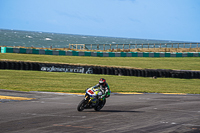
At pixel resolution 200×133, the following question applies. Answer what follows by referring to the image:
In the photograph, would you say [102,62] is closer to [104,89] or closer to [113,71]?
[113,71]

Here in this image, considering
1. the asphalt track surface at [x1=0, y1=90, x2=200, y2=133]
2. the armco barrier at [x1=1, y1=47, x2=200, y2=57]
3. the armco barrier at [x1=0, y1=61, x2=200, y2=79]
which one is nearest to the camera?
the asphalt track surface at [x1=0, y1=90, x2=200, y2=133]

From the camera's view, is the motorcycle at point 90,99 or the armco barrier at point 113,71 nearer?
the motorcycle at point 90,99

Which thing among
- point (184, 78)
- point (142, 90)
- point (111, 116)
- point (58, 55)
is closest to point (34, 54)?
point (58, 55)

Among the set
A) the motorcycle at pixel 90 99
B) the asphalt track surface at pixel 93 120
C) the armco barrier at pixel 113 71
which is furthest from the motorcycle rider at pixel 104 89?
the armco barrier at pixel 113 71

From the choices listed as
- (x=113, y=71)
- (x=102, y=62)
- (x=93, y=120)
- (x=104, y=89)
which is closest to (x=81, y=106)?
(x=104, y=89)

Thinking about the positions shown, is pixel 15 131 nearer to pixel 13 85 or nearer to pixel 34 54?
A: pixel 13 85

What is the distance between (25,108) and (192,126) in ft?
20.9

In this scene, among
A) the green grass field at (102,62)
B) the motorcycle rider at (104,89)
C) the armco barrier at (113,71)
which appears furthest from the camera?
the green grass field at (102,62)

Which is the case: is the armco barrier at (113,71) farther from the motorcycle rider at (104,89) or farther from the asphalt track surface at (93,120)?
the motorcycle rider at (104,89)

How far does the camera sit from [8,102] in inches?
530

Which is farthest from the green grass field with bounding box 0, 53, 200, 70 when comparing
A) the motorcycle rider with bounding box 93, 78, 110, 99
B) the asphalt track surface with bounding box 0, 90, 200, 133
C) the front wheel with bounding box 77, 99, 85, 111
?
the motorcycle rider with bounding box 93, 78, 110, 99

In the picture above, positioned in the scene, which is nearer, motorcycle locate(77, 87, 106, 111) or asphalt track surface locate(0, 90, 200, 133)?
asphalt track surface locate(0, 90, 200, 133)

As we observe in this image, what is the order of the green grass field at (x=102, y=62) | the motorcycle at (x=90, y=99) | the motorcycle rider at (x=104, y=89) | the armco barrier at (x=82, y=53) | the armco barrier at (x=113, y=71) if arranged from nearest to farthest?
the motorcycle at (x=90, y=99) < the motorcycle rider at (x=104, y=89) < the armco barrier at (x=113, y=71) < the green grass field at (x=102, y=62) < the armco barrier at (x=82, y=53)

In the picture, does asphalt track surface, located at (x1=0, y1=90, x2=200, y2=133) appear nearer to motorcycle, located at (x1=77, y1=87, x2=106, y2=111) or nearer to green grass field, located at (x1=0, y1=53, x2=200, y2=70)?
motorcycle, located at (x1=77, y1=87, x2=106, y2=111)
